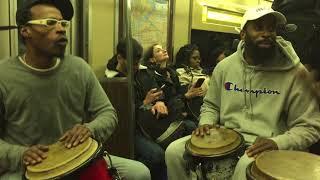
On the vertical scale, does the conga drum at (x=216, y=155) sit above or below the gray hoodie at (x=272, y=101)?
below

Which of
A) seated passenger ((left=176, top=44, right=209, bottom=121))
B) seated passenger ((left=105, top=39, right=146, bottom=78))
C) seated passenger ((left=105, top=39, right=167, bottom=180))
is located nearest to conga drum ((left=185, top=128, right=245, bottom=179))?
seated passenger ((left=105, top=39, right=167, bottom=180))

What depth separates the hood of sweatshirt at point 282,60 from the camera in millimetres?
2369

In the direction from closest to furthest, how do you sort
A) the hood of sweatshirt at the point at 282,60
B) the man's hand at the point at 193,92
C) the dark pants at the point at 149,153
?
the hood of sweatshirt at the point at 282,60
the dark pants at the point at 149,153
the man's hand at the point at 193,92

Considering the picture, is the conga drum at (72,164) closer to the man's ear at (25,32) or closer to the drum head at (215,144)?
the drum head at (215,144)

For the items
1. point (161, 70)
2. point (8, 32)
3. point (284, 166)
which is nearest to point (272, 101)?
point (284, 166)

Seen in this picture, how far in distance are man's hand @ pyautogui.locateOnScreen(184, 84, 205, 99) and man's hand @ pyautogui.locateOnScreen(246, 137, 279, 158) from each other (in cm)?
169

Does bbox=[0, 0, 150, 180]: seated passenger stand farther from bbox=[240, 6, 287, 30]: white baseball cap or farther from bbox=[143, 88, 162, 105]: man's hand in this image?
bbox=[240, 6, 287, 30]: white baseball cap

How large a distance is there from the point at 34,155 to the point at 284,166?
3.70 ft

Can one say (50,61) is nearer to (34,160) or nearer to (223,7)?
(34,160)

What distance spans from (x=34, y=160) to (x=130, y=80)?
136cm

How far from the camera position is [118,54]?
3324mm

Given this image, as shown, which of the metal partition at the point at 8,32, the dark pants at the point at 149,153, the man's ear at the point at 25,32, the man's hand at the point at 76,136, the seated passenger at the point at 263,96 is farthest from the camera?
the dark pants at the point at 149,153

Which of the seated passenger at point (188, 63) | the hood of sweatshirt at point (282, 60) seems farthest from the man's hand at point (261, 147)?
the seated passenger at point (188, 63)

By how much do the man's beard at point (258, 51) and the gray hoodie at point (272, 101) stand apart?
0.10ft
